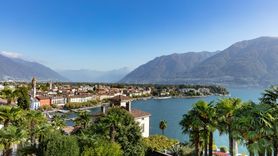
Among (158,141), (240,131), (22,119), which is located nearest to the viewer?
(240,131)

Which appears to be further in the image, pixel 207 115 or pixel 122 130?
pixel 122 130

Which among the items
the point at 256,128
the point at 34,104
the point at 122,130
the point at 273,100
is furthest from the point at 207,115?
the point at 34,104

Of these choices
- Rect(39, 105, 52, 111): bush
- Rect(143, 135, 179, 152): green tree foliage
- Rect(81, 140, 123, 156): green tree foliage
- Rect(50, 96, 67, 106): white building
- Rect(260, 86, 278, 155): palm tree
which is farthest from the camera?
Rect(50, 96, 67, 106): white building

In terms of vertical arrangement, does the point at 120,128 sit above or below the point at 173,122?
above

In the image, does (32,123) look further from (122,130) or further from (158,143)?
(158,143)

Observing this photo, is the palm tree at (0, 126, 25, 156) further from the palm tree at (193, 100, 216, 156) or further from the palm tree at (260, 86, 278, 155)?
the palm tree at (260, 86, 278, 155)

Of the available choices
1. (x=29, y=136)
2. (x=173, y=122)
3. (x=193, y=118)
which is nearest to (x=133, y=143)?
(x=193, y=118)

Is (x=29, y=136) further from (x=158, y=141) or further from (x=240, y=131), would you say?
(x=240, y=131)

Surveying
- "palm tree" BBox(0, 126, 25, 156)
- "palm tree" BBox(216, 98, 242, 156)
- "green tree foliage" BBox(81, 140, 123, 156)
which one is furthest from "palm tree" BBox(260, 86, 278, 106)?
"palm tree" BBox(0, 126, 25, 156)

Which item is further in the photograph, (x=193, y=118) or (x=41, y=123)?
(x=41, y=123)
